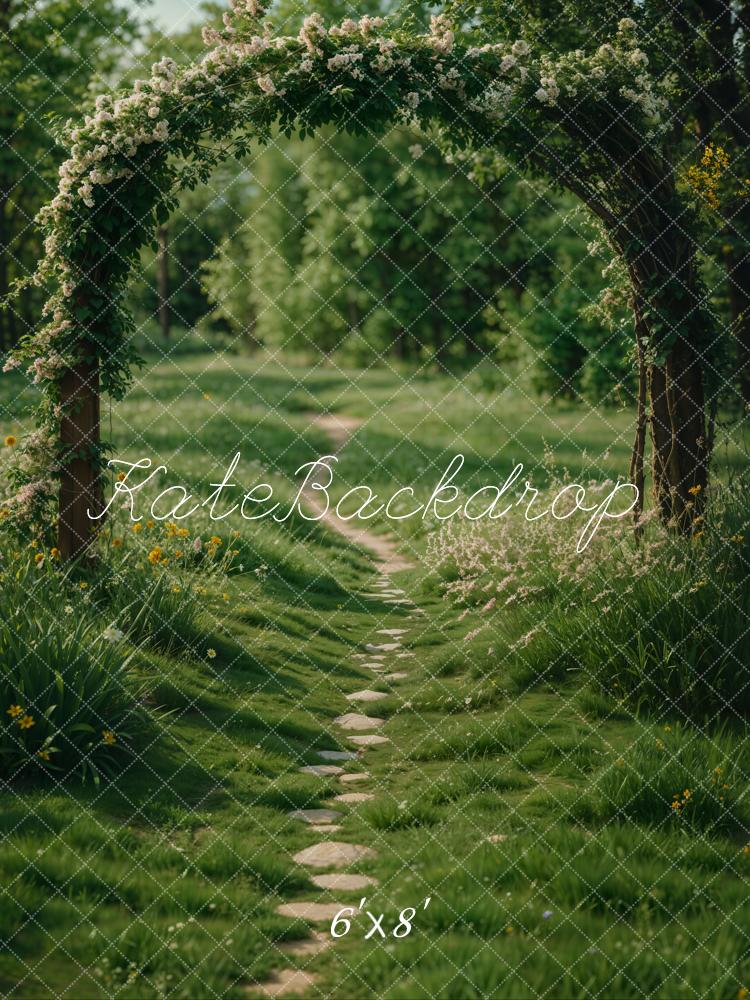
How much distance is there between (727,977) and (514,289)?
31.4 m

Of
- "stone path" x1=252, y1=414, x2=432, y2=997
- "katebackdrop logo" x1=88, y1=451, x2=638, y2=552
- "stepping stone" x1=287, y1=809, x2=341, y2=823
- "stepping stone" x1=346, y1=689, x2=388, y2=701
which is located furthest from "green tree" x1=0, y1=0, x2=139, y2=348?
"stepping stone" x1=287, y1=809, x2=341, y2=823

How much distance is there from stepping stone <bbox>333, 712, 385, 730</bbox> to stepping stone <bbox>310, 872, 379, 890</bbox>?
6.61 feet

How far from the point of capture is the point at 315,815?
16.3ft

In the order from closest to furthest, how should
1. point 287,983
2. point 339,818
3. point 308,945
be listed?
point 287,983
point 308,945
point 339,818

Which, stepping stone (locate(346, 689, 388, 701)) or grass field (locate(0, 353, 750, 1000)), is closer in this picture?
grass field (locate(0, 353, 750, 1000))

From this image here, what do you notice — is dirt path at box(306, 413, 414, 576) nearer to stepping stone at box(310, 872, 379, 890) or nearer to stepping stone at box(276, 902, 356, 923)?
stepping stone at box(310, 872, 379, 890)

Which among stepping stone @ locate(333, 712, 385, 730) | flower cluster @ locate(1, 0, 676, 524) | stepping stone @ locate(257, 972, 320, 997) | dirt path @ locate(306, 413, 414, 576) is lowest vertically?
dirt path @ locate(306, 413, 414, 576)

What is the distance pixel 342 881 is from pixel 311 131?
15.0ft

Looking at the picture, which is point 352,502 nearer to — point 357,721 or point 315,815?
point 357,721

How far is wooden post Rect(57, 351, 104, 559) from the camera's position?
7.03 m

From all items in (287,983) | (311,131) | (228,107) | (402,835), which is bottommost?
(287,983)

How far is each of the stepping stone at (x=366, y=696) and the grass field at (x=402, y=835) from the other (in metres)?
0.09

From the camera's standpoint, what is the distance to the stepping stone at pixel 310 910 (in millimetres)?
3975

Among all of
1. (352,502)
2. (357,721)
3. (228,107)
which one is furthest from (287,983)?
(352,502)
